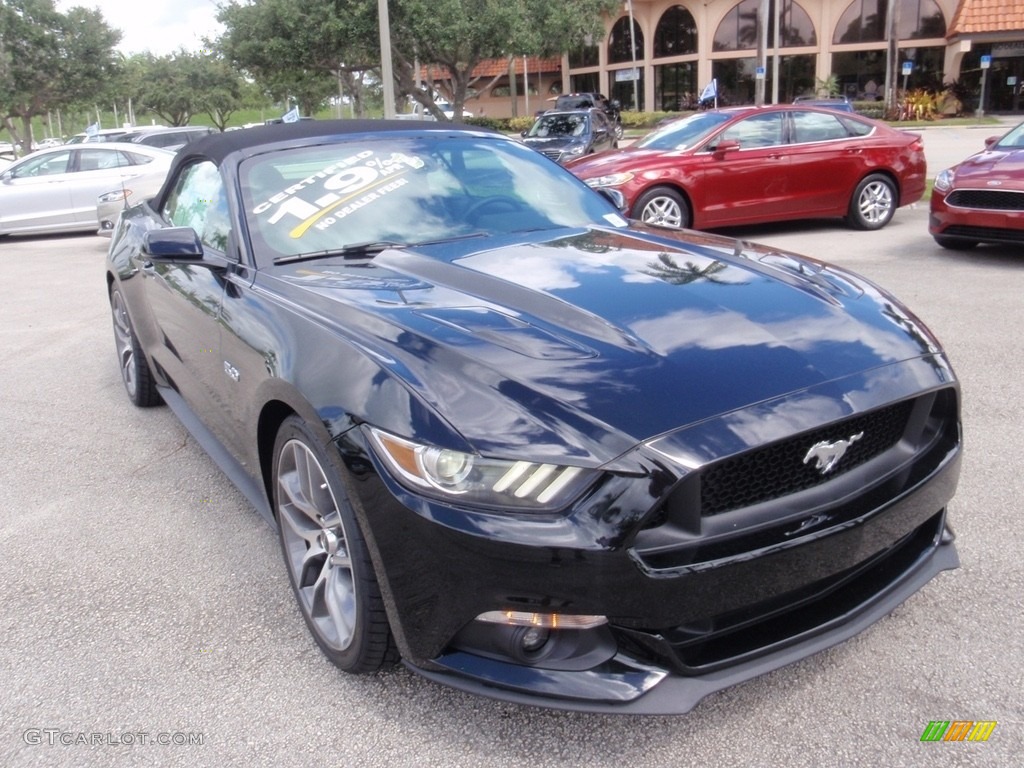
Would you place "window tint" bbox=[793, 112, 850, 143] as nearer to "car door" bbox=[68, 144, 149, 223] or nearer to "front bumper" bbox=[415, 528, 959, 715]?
"front bumper" bbox=[415, 528, 959, 715]

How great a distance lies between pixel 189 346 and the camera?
3.71 meters

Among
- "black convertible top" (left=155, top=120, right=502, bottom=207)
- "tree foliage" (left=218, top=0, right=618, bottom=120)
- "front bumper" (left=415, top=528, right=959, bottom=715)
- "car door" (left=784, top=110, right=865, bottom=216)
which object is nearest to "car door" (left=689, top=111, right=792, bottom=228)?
"car door" (left=784, top=110, right=865, bottom=216)

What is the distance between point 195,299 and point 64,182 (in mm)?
12793

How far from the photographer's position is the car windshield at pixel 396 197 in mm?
3432

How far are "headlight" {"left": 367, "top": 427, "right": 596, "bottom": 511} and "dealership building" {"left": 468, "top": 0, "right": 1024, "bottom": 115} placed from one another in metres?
40.2

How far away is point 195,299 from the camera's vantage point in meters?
3.53

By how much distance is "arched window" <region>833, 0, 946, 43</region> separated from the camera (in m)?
44.2

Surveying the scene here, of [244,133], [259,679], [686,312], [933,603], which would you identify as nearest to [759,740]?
[933,603]

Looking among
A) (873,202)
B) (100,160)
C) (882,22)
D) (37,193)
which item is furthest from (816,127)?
(882,22)

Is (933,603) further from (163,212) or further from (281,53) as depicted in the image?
(281,53)

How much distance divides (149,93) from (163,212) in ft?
205

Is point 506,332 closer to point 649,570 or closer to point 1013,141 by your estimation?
point 649,570

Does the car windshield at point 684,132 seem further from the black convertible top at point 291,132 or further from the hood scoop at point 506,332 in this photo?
the hood scoop at point 506,332

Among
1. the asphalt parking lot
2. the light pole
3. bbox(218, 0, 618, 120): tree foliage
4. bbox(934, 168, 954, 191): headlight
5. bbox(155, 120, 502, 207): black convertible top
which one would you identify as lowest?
the asphalt parking lot
